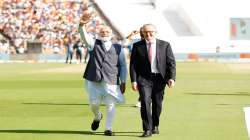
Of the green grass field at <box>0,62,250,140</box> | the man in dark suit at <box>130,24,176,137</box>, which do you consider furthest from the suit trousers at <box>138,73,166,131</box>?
the green grass field at <box>0,62,250,140</box>

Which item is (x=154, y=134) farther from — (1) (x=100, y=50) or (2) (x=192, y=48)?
(2) (x=192, y=48)

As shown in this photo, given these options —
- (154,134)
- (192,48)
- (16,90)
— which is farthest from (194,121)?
(192,48)

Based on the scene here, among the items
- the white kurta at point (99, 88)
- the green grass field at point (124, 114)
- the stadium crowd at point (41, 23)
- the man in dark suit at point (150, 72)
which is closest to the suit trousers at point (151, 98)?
the man in dark suit at point (150, 72)

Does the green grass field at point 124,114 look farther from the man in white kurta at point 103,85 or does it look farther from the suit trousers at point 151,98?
the man in white kurta at point 103,85

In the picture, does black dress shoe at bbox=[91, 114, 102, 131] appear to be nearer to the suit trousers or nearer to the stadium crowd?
the suit trousers

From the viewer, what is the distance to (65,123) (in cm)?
1391

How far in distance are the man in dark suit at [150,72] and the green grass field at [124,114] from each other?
1.56 ft

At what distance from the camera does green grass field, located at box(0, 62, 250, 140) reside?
12227 mm

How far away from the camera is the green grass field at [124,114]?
40.1ft

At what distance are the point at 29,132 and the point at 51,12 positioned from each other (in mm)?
46895

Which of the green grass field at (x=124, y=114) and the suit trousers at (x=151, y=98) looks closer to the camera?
the suit trousers at (x=151, y=98)

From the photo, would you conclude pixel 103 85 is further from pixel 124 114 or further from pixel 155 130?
pixel 124 114

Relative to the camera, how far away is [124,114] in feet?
51.2

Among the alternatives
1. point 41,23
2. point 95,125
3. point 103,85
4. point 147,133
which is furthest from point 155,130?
point 41,23
